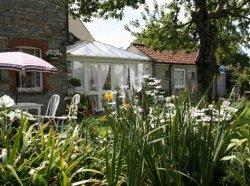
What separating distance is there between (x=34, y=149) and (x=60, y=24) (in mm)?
14019

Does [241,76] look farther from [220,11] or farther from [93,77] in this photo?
[93,77]

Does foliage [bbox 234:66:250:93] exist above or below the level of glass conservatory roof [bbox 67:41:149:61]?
below

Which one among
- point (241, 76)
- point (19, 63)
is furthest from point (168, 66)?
point (19, 63)

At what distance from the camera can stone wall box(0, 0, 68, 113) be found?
15.3 metres

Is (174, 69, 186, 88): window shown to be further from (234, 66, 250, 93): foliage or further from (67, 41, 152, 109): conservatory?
(67, 41, 152, 109): conservatory

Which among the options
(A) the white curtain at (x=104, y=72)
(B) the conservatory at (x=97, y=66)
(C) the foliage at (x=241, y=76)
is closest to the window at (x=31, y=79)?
(B) the conservatory at (x=97, y=66)

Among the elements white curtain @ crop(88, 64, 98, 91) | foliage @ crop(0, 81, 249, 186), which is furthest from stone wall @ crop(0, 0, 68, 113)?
foliage @ crop(0, 81, 249, 186)

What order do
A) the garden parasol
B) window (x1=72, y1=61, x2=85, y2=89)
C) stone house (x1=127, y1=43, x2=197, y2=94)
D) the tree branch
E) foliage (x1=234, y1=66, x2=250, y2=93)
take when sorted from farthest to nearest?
stone house (x1=127, y1=43, x2=197, y2=94), window (x1=72, y1=61, x2=85, y2=89), the tree branch, the garden parasol, foliage (x1=234, y1=66, x2=250, y2=93)

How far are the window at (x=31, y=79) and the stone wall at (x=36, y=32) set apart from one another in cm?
20

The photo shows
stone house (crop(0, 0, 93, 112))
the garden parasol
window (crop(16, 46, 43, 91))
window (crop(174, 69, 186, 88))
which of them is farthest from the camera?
window (crop(174, 69, 186, 88))

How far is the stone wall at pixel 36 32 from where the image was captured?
50.1ft

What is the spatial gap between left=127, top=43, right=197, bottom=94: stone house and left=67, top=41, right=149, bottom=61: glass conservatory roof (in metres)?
5.97

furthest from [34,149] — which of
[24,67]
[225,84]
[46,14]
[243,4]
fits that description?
[225,84]

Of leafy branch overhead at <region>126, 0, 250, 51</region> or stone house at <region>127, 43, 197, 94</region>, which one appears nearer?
leafy branch overhead at <region>126, 0, 250, 51</region>
